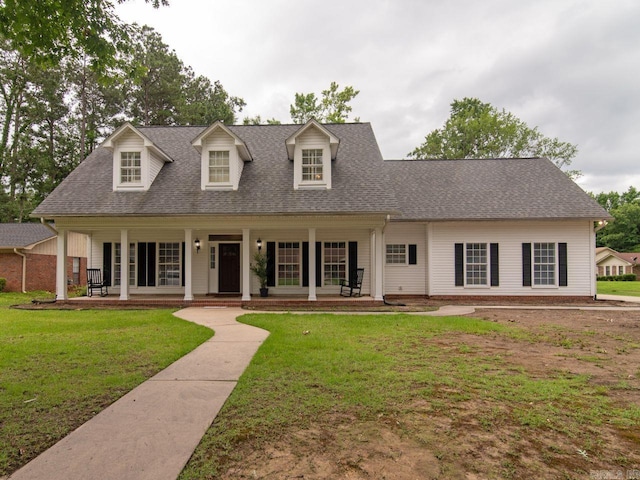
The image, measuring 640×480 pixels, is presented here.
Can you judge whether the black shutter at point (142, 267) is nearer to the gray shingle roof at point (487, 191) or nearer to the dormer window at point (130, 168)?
the dormer window at point (130, 168)

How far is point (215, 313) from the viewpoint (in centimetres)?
1033

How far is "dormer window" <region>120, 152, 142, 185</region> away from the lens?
13.1 meters

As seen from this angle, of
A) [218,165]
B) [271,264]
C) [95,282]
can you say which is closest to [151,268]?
[95,282]

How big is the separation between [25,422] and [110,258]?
12.5m

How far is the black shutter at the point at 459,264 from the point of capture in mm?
14078

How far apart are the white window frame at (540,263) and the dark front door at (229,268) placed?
Result: 1164 cm

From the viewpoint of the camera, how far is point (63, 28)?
499 cm

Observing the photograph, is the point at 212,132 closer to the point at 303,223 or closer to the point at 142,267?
the point at 303,223

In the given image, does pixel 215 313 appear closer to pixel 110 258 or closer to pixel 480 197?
pixel 110 258

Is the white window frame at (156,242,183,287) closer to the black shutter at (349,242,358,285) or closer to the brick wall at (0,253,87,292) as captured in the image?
the black shutter at (349,242,358,285)

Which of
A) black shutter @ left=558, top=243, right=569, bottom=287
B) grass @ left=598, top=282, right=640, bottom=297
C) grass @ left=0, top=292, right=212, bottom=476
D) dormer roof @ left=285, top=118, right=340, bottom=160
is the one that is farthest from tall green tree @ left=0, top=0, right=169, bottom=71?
grass @ left=598, top=282, right=640, bottom=297

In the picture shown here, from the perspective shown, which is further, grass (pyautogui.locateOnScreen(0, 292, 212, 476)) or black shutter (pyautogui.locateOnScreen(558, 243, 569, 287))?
black shutter (pyautogui.locateOnScreen(558, 243, 569, 287))

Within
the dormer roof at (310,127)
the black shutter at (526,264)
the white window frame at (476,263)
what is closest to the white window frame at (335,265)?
the dormer roof at (310,127)

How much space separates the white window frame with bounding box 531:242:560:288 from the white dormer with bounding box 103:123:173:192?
1505 cm
